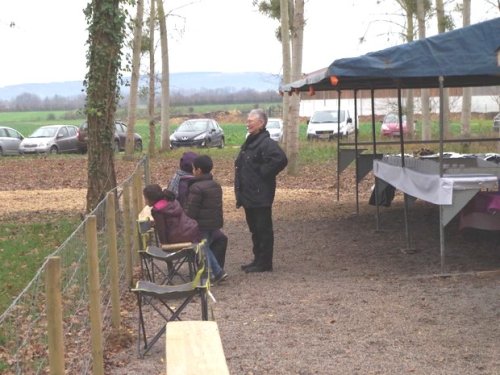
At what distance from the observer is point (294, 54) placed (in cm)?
2127

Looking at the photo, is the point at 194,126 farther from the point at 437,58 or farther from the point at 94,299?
the point at 94,299

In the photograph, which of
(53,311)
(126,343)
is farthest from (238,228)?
(53,311)

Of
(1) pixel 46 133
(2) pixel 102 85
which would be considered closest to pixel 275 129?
(1) pixel 46 133

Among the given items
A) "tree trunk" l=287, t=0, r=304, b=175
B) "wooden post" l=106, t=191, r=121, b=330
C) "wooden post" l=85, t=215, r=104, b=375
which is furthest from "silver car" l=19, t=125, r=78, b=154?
"wooden post" l=85, t=215, r=104, b=375

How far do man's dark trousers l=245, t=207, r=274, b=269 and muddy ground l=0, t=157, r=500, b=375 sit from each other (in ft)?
0.66

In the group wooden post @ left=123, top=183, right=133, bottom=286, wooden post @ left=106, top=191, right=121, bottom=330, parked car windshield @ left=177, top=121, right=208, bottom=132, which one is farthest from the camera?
parked car windshield @ left=177, top=121, right=208, bottom=132

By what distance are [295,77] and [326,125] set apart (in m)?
17.7

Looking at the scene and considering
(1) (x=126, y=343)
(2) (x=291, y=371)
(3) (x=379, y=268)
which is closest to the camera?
(2) (x=291, y=371)

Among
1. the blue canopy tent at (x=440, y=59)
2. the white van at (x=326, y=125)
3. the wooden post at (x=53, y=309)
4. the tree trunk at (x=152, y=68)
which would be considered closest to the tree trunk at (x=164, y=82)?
the tree trunk at (x=152, y=68)

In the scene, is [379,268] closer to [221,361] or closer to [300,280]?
[300,280]

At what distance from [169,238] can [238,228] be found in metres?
4.64

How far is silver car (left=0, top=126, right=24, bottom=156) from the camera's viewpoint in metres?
34.4

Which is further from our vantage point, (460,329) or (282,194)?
(282,194)

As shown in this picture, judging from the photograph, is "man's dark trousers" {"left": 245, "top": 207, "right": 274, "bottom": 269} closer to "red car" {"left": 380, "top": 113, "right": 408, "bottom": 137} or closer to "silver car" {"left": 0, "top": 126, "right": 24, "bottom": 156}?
"silver car" {"left": 0, "top": 126, "right": 24, "bottom": 156}
